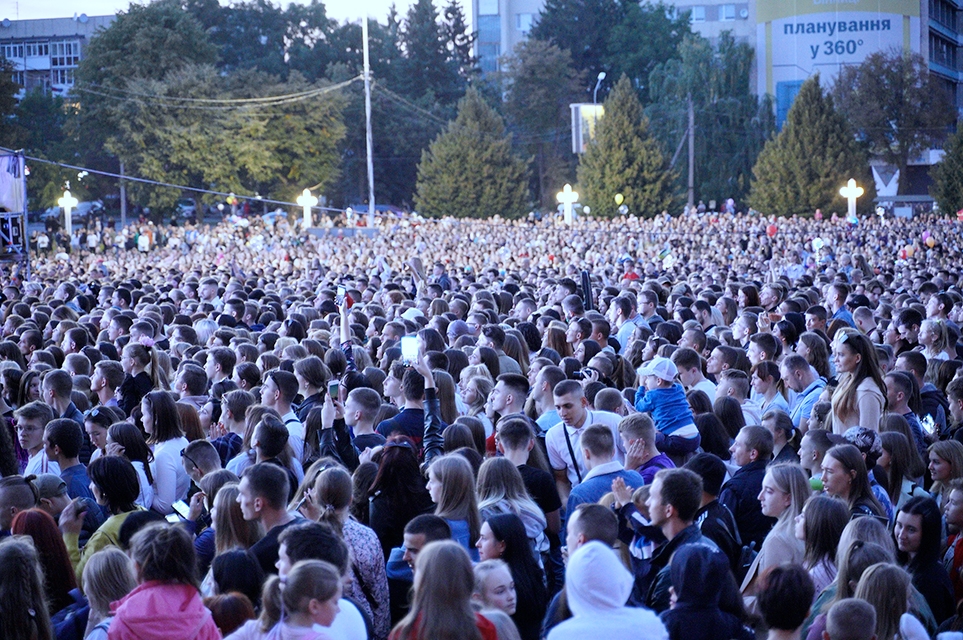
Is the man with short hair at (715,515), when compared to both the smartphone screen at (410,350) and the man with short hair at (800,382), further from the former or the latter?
Result: the man with short hair at (800,382)

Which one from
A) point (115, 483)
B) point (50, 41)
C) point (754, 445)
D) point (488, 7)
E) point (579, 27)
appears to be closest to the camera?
point (115, 483)

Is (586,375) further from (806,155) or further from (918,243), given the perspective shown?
(806,155)

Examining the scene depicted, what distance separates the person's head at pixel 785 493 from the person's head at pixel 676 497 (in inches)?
21.7

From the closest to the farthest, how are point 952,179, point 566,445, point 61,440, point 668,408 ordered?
point 61,440
point 566,445
point 668,408
point 952,179

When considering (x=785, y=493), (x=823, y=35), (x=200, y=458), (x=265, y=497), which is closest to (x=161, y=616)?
(x=265, y=497)

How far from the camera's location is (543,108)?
6538cm

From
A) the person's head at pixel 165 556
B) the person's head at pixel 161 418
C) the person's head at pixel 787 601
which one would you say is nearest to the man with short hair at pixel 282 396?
the person's head at pixel 161 418

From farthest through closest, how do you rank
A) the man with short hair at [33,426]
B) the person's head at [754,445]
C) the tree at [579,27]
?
the tree at [579,27]
the man with short hair at [33,426]
the person's head at [754,445]

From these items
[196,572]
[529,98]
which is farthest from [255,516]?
[529,98]

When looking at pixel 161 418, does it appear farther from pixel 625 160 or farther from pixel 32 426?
pixel 625 160

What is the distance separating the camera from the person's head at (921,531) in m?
5.42

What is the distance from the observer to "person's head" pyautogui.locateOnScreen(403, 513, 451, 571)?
16.6 ft

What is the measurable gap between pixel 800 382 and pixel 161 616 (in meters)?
5.32

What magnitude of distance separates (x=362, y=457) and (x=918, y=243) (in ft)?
79.6
